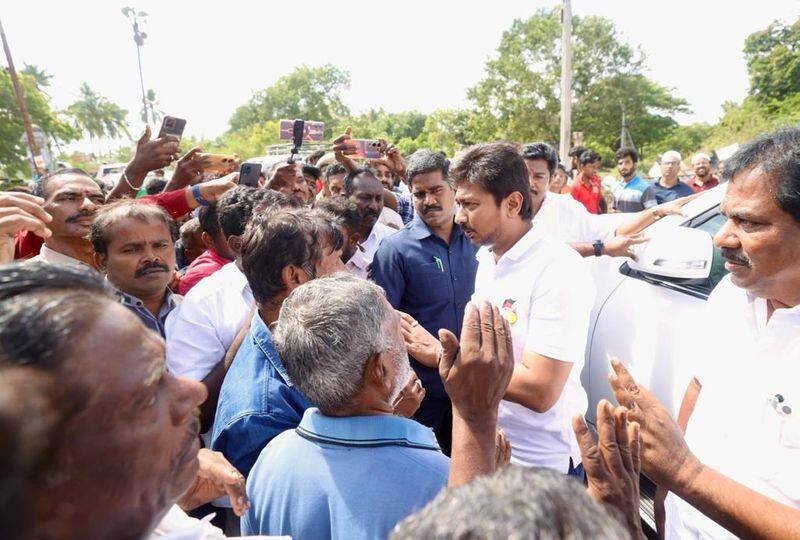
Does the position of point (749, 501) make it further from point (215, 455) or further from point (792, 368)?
point (215, 455)

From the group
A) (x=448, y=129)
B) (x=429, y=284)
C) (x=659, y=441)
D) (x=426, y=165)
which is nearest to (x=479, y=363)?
(x=659, y=441)

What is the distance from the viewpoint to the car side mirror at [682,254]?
6.93ft

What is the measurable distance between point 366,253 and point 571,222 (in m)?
1.57

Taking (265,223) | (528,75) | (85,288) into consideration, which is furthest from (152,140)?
(528,75)

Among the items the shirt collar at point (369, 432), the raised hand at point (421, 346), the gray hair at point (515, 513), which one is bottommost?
the raised hand at point (421, 346)

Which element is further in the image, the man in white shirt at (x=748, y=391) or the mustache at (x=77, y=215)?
the mustache at (x=77, y=215)

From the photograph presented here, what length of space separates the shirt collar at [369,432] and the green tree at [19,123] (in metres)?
31.6

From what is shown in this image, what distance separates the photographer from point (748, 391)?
1488 millimetres

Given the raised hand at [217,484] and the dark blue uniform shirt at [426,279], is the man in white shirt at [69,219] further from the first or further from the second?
the raised hand at [217,484]

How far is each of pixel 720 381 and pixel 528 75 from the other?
126ft

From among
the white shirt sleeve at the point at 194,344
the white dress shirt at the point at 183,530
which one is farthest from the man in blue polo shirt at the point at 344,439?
the white shirt sleeve at the point at 194,344

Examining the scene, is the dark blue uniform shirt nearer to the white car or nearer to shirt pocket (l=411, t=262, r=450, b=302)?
shirt pocket (l=411, t=262, r=450, b=302)

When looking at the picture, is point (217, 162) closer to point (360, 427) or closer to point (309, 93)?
point (360, 427)

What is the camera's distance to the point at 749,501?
4.12ft
